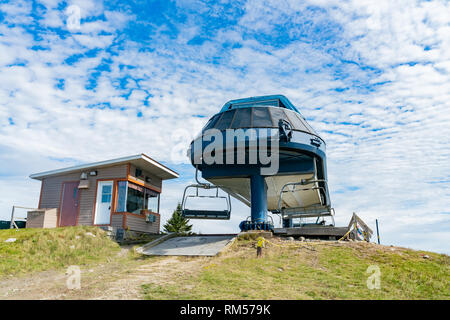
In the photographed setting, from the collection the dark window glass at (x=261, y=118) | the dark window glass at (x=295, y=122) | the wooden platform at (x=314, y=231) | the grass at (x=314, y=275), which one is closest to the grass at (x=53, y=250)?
the grass at (x=314, y=275)

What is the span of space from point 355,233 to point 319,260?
336cm

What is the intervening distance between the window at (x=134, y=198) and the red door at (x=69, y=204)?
232 centimetres

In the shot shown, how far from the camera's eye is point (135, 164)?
16031 mm

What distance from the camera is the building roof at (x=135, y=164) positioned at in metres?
15.3

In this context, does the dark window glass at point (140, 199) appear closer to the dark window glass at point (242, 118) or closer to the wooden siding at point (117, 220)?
the wooden siding at point (117, 220)

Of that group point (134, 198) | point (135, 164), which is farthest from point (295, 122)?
point (134, 198)

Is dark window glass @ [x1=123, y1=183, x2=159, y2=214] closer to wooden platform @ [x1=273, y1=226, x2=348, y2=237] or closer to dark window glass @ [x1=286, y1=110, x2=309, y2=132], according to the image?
wooden platform @ [x1=273, y1=226, x2=348, y2=237]

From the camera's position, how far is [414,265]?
8.59m

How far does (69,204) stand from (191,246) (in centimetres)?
743
